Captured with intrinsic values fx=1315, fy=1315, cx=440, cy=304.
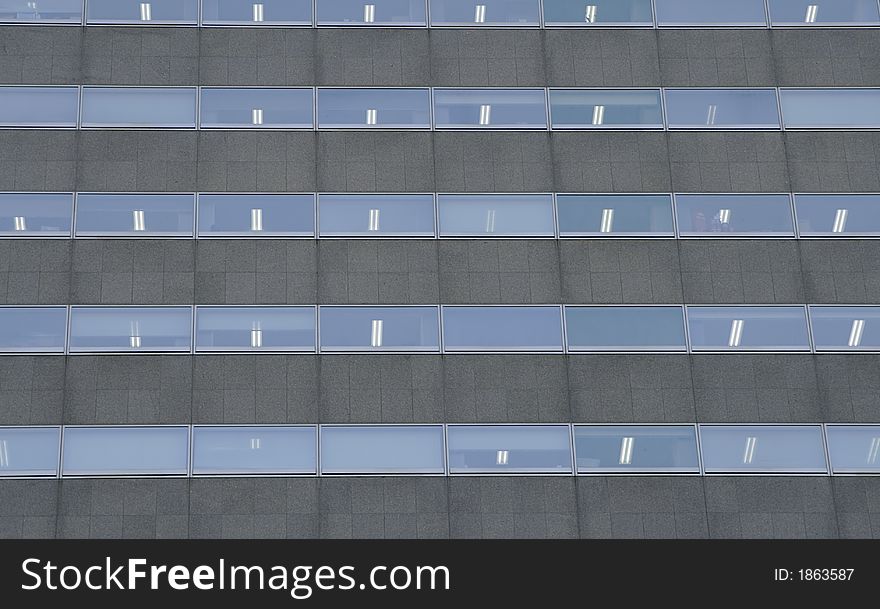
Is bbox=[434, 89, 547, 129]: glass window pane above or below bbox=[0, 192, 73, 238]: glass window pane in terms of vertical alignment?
above

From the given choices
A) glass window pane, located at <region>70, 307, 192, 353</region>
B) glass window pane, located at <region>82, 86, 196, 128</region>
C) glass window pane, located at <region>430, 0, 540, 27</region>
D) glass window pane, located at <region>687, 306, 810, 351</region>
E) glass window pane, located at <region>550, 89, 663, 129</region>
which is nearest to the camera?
glass window pane, located at <region>70, 307, 192, 353</region>

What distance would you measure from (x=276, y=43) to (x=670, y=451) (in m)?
13.7

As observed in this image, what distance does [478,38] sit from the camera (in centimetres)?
3256

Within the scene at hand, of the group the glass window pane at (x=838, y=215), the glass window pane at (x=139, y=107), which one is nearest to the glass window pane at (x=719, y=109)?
the glass window pane at (x=838, y=215)

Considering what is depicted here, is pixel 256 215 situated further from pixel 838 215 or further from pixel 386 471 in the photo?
pixel 838 215

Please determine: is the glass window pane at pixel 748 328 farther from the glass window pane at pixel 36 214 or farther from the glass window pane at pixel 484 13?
the glass window pane at pixel 36 214

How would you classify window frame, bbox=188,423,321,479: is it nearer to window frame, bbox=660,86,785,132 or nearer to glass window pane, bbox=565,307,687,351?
glass window pane, bbox=565,307,687,351

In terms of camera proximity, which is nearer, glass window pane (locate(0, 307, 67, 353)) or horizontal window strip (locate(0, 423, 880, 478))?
horizontal window strip (locate(0, 423, 880, 478))

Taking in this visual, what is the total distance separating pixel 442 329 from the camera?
3005 cm

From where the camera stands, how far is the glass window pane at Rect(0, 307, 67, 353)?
29.5 metres

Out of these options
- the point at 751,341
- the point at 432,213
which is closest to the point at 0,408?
the point at 432,213
